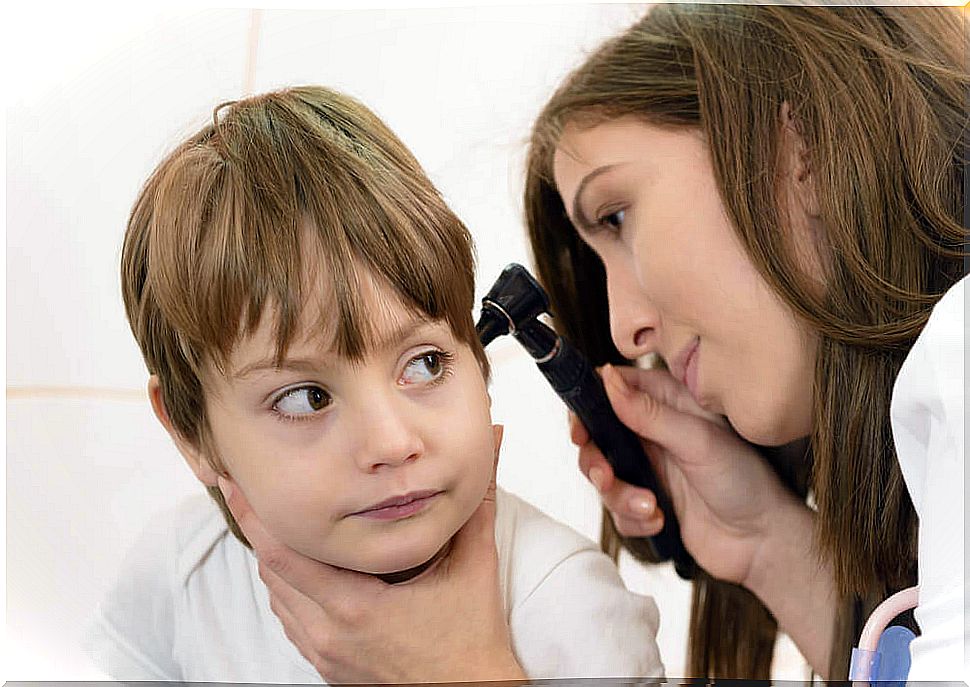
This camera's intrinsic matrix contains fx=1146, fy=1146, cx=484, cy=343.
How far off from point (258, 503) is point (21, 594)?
242 mm

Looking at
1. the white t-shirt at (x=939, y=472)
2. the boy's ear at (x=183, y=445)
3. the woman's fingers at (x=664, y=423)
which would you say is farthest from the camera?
the woman's fingers at (x=664, y=423)

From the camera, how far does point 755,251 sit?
3.20 feet

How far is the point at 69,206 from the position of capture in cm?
98

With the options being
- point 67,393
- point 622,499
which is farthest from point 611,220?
point 67,393

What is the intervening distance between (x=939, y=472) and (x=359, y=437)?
1.49 ft

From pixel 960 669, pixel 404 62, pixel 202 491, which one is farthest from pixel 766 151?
pixel 202 491

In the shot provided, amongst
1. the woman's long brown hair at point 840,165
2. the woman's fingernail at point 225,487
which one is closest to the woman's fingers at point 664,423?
the woman's long brown hair at point 840,165

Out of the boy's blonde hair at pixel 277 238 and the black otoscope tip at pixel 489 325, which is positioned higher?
the boy's blonde hair at pixel 277 238

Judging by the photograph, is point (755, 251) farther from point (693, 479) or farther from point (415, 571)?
point (415, 571)

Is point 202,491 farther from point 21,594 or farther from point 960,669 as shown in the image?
point 960,669

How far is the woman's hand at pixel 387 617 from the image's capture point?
0.96 metres

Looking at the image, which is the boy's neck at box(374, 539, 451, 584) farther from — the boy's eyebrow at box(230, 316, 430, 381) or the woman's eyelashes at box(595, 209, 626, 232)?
the woman's eyelashes at box(595, 209, 626, 232)

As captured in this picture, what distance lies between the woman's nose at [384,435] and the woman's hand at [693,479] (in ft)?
0.63

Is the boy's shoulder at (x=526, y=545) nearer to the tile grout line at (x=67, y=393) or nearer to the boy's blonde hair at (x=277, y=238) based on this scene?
the boy's blonde hair at (x=277, y=238)
